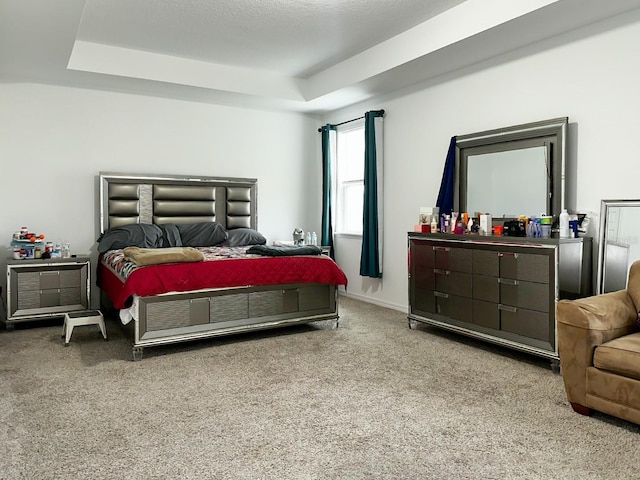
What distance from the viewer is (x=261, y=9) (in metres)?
4.24

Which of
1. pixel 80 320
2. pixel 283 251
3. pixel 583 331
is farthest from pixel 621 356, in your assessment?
pixel 80 320

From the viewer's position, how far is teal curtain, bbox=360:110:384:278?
6.07 m

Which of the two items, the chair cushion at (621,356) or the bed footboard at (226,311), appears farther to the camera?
the bed footboard at (226,311)

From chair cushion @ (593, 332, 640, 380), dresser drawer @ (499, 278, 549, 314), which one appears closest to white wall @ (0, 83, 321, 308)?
dresser drawer @ (499, 278, 549, 314)

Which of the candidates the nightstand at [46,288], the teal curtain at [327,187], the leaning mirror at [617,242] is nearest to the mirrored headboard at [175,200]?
the nightstand at [46,288]

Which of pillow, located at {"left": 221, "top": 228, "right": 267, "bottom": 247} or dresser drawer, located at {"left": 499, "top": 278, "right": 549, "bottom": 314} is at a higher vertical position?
pillow, located at {"left": 221, "top": 228, "right": 267, "bottom": 247}

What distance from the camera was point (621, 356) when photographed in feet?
8.77

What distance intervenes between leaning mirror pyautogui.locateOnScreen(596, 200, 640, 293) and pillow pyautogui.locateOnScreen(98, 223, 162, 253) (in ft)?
14.2

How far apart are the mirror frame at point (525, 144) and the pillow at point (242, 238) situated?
2.45 meters

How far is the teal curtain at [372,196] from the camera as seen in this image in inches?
239

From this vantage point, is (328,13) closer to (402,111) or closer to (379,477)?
(402,111)

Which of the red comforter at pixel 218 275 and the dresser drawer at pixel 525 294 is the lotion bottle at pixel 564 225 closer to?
the dresser drawer at pixel 525 294

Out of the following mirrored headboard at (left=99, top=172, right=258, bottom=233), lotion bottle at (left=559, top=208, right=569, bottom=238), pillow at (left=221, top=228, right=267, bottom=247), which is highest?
mirrored headboard at (left=99, top=172, right=258, bottom=233)

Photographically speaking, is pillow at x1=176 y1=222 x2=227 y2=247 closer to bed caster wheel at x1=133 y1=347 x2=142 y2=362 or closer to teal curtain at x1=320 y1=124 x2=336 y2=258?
teal curtain at x1=320 y1=124 x2=336 y2=258
